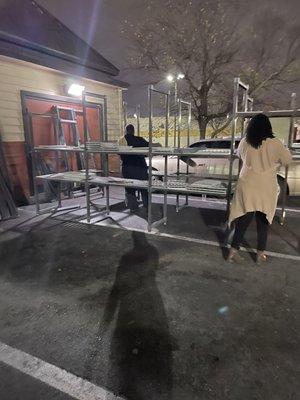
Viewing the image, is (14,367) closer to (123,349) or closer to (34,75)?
(123,349)

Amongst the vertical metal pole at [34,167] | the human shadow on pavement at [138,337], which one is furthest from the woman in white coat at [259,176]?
the vertical metal pole at [34,167]

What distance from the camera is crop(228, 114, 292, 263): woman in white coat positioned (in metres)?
3.60

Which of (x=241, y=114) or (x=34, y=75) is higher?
(x=34, y=75)

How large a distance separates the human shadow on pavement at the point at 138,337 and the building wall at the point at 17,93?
448 centimetres

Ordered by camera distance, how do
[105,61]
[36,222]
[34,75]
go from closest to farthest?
[36,222] < [34,75] < [105,61]

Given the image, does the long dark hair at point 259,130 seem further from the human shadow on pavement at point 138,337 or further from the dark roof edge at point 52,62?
the dark roof edge at point 52,62

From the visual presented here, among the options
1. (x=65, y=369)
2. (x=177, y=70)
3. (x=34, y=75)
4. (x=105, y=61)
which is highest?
(x=177, y=70)

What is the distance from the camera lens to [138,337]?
8.57 feet

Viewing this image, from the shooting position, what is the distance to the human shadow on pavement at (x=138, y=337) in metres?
2.11

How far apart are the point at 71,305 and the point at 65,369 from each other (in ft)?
2.95

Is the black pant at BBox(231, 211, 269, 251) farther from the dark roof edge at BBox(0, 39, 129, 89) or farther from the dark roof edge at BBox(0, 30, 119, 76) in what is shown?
the dark roof edge at BBox(0, 30, 119, 76)

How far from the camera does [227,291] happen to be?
336cm

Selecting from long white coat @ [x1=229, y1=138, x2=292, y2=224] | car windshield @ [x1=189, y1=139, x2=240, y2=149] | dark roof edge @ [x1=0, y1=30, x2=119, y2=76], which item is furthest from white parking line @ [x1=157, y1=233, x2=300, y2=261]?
dark roof edge @ [x1=0, y1=30, x2=119, y2=76]

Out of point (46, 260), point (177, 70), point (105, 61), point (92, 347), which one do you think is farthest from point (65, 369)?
point (177, 70)
